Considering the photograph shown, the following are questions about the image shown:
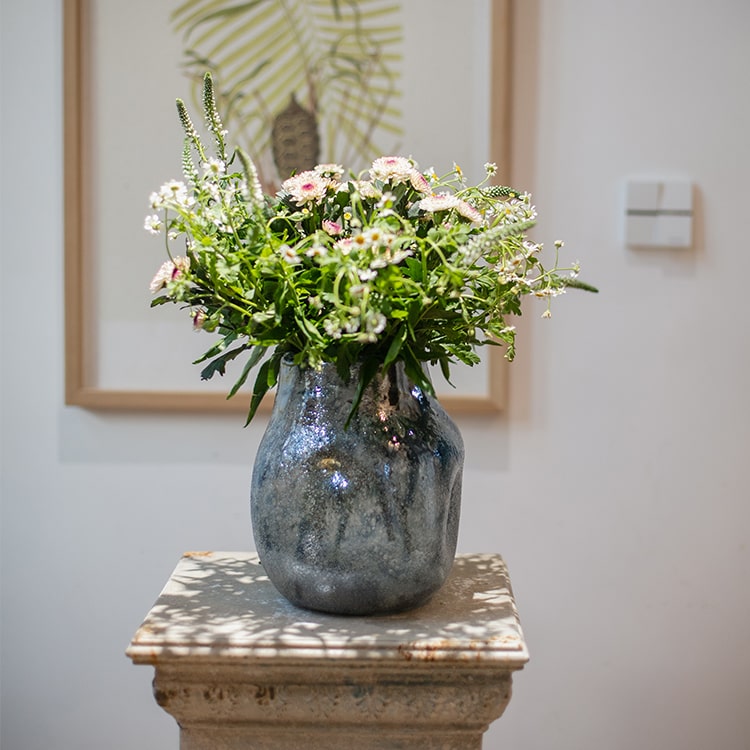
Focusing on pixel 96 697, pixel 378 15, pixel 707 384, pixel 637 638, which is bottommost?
pixel 96 697

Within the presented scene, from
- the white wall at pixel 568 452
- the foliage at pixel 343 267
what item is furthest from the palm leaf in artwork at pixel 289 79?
the foliage at pixel 343 267

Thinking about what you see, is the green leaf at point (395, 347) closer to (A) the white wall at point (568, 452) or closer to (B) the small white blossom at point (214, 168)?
(B) the small white blossom at point (214, 168)

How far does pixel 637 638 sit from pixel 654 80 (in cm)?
109

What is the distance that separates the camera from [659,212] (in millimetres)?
1888

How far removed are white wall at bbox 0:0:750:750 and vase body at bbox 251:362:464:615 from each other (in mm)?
886

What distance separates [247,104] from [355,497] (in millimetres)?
1135

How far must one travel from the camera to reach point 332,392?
1048 mm

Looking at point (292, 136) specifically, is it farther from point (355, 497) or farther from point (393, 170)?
point (355, 497)

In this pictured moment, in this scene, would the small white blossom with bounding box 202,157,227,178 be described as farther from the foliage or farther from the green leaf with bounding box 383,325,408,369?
the green leaf with bounding box 383,325,408,369

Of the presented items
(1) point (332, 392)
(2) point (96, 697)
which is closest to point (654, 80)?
(1) point (332, 392)

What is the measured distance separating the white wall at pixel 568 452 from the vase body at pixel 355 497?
34.9 inches

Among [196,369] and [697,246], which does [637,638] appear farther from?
[196,369]

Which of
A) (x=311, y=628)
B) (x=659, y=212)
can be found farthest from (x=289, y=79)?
(x=311, y=628)

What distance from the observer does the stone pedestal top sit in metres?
0.96
